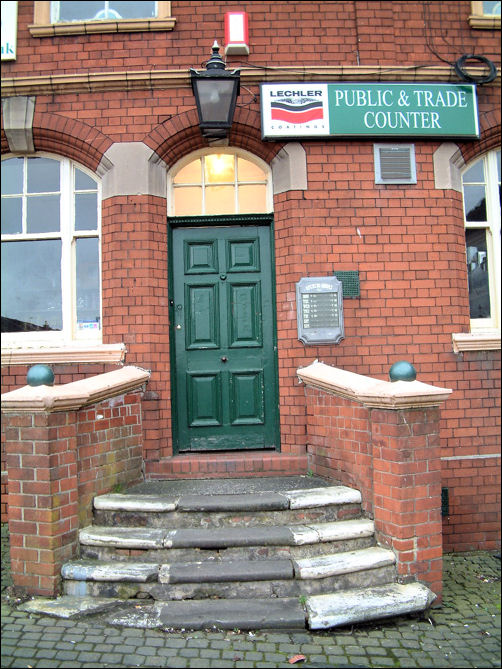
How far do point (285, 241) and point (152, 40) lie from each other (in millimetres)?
2544

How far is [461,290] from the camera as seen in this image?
17.9ft

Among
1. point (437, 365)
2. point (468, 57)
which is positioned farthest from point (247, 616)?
point (468, 57)

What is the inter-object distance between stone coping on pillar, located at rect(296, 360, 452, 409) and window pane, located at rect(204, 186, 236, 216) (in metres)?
2.08

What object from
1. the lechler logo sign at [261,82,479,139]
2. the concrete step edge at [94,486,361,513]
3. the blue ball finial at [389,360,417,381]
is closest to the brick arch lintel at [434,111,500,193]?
the lechler logo sign at [261,82,479,139]

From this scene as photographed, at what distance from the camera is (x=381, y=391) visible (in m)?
3.91

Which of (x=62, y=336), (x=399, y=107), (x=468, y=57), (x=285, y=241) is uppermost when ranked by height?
(x=468, y=57)

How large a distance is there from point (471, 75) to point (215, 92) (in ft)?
9.06

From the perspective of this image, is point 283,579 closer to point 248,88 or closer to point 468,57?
point 248,88

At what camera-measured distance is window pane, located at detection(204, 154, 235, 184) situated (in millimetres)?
5648

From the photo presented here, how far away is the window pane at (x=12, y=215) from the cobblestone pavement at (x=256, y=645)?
12.2 ft

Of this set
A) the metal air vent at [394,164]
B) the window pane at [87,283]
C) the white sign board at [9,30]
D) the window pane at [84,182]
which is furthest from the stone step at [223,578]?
the white sign board at [9,30]

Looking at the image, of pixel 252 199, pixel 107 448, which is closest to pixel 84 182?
pixel 252 199

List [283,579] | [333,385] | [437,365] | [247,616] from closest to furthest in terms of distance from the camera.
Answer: [247,616]
[283,579]
[333,385]
[437,365]

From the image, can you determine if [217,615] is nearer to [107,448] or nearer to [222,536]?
[222,536]
